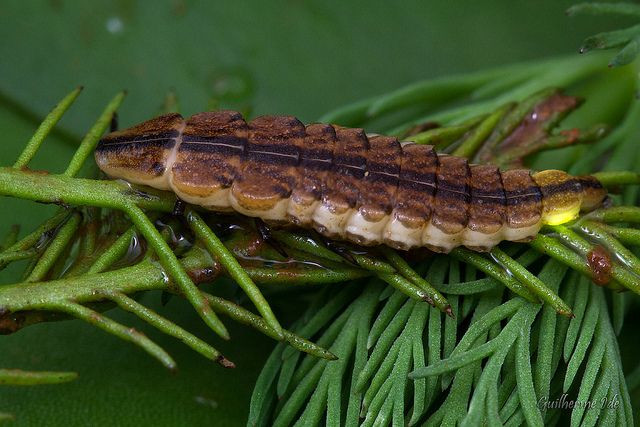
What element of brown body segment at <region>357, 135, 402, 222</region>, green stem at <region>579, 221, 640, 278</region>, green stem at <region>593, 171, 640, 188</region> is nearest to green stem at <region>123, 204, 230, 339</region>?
brown body segment at <region>357, 135, 402, 222</region>

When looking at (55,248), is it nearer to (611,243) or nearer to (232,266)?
(232,266)

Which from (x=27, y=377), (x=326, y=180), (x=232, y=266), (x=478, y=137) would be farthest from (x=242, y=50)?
(x=27, y=377)

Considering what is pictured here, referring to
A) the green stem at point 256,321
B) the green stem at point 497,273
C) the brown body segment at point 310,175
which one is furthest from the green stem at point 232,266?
the green stem at point 497,273

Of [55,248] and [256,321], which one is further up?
[55,248]

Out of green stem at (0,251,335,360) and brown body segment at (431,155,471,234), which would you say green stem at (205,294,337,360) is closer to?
green stem at (0,251,335,360)

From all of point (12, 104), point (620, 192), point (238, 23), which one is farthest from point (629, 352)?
point (12, 104)

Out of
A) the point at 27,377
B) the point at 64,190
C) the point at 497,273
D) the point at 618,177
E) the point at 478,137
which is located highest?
the point at 478,137

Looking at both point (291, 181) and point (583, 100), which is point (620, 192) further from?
point (291, 181)

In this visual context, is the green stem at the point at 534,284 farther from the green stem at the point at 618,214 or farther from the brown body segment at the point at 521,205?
the green stem at the point at 618,214
